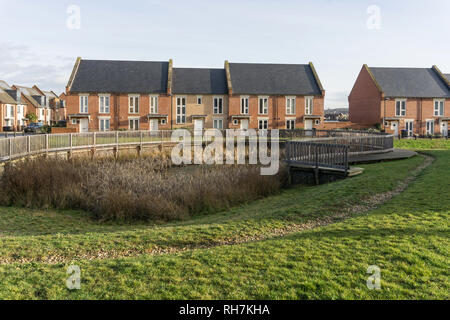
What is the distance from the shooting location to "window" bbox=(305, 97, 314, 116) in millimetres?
47281

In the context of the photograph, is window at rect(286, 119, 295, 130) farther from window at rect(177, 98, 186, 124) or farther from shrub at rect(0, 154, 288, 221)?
shrub at rect(0, 154, 288, 221)

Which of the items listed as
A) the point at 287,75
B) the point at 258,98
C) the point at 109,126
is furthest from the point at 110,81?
the point at 287,75

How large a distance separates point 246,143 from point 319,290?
73.7 feet

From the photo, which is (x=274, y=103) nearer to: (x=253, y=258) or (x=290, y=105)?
(x=290, y=105)

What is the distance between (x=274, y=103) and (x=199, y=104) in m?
8.94

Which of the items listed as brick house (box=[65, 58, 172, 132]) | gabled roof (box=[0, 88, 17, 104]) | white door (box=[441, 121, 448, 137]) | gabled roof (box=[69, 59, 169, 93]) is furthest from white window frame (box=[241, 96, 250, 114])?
gabled roof (box=[0, 88, 17, 104])

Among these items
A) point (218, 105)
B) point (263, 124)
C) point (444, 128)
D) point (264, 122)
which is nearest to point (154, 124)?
point (218, 105)

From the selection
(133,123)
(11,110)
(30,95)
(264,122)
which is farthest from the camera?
(30,95)

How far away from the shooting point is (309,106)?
4744 centimetres

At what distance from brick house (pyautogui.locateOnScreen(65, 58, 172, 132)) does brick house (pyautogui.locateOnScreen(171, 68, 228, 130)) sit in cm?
127

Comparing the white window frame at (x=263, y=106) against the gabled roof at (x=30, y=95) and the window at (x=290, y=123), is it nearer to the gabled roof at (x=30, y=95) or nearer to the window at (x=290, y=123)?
the window at (x=290, y=123)

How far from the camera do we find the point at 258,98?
46.8 meters

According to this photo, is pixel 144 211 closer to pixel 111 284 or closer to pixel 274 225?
pixel 274 225

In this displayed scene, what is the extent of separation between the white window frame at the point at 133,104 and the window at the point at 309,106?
65.1ft
